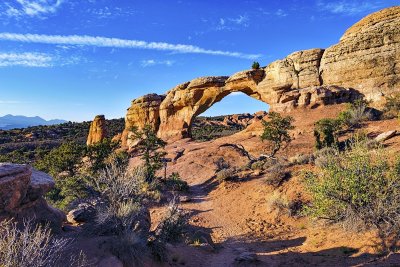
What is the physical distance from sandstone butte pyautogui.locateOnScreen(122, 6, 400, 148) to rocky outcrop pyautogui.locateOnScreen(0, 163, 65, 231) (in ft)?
69.6

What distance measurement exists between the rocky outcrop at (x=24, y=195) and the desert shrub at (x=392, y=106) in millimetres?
32641

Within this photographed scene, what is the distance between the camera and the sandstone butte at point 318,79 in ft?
116

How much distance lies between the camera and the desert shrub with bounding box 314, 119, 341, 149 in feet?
87.8

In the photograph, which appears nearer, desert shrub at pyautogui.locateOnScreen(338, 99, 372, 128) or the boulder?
the boulder

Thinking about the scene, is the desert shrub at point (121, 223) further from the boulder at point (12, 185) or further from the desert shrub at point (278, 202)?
the desert shrub at point (278, 202)

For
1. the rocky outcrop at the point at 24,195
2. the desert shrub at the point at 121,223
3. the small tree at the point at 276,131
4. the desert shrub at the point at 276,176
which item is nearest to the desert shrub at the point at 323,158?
the desert shrub at the point at 276,176

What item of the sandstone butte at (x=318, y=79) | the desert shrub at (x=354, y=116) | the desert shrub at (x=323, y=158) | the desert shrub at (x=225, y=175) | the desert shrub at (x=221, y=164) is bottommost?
the desert shrub at (x=225, y=175)

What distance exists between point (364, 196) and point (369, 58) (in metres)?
30.9

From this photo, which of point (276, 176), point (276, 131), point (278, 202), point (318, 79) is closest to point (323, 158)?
point (278, 202)

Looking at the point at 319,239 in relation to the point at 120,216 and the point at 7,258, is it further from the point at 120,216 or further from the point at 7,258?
the point at 7,258

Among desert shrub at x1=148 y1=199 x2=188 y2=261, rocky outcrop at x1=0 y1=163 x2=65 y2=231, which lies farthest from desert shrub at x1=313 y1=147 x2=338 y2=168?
rocky outcrop at x1=0 y1=163 x2=65 y2=231

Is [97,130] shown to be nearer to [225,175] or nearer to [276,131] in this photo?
[225,175]

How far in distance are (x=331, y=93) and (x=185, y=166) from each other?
19367 millimetres

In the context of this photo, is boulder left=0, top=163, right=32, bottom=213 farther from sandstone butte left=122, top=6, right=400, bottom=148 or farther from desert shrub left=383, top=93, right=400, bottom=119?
desert shrub left=383, top=93, right=400, bottom=119
